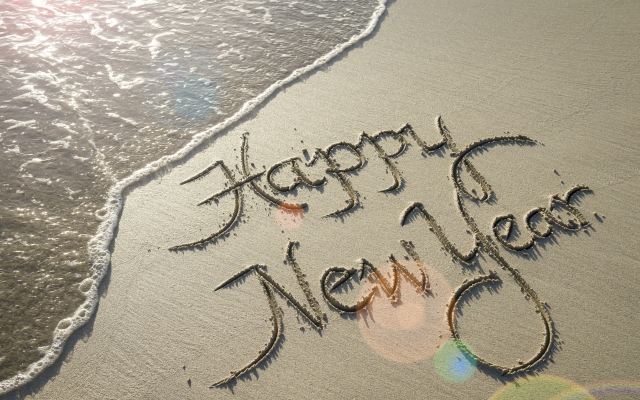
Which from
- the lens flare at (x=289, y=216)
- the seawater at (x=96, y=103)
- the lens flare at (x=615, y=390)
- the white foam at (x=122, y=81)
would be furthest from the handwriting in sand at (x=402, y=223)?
the white foam at (x=122, y=81)

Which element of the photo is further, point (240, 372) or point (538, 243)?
point (538, 243)

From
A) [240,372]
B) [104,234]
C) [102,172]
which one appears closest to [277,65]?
[102,172]

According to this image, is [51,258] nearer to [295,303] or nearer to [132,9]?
[295,303]

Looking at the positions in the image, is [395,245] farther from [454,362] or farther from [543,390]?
[543,390]

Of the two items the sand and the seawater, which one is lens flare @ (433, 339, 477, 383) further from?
the seawater

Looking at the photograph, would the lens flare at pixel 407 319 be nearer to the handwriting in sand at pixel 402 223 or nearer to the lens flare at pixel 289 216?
the handwriting in sand at pixel 402 223

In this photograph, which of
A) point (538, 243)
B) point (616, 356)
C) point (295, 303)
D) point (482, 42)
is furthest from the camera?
point (482, 42)

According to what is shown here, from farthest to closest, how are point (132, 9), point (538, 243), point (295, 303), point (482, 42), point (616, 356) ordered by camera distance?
point (132, 9) → point (482, 42) → point (538, 243) → point (295, 303) → point (616, 356)
